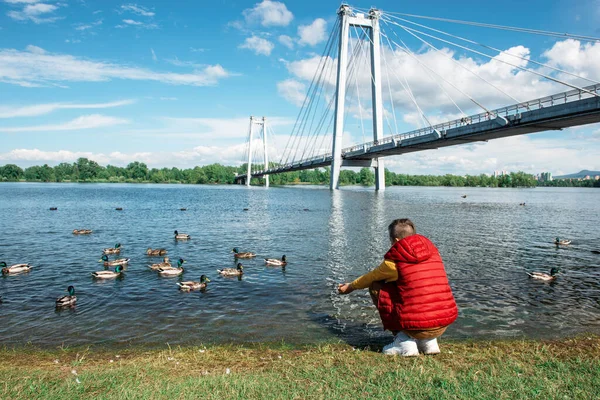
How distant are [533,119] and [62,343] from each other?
36187 mm

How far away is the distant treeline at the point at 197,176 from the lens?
169 metres

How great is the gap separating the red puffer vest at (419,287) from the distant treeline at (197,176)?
15268 cm

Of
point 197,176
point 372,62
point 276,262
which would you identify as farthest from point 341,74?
point 197,176

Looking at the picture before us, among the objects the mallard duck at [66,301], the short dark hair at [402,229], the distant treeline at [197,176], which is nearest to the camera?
the short dark hair at [402,229]

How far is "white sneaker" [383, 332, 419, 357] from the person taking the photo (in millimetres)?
5828

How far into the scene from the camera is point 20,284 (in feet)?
40.6

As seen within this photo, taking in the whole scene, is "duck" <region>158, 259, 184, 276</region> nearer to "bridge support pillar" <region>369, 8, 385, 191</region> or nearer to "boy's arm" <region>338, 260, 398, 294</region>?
"boy's arm" <region>338, 260, 398, 294</region>

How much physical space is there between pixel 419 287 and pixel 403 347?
1020mm

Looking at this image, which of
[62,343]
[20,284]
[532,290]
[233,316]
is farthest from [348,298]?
[20,284]

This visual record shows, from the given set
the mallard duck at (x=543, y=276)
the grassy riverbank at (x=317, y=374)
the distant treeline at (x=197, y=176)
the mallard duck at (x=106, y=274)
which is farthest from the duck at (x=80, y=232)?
the distant treeline at (x=197, y=176)

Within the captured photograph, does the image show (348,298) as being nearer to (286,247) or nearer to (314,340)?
(314,340)

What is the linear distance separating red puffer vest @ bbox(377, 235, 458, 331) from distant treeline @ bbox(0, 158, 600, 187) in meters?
153

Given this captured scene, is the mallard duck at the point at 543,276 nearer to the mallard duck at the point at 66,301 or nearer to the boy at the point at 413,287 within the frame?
the boy at the point at 413,287

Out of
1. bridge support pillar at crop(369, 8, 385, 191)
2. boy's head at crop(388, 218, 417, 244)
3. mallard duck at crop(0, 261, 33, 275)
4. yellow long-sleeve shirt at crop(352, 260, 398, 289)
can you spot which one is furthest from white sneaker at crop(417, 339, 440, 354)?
bridge support pillar at crop(369, 8, 385, 191)
